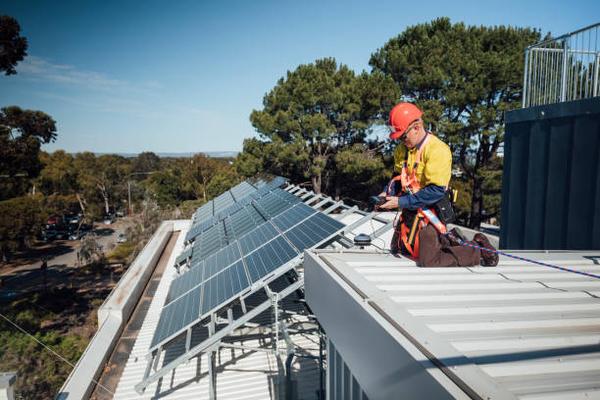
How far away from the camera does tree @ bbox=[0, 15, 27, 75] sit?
17.2 m

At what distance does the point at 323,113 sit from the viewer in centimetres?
2566

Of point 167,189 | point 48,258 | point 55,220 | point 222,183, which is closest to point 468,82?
point 222,183

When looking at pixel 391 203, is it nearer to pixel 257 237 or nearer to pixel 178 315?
pixel 178 315

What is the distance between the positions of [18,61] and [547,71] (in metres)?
21.3

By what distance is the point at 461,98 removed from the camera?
2241 cm

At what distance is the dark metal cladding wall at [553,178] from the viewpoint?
595 cm

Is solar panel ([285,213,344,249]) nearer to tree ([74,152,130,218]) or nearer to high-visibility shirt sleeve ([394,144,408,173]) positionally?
high-visibility shirt sleeve ([394,144,408,173])

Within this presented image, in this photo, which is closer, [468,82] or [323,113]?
[468,82]

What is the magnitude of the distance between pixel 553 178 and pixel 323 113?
20.0m

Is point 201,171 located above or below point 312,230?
above

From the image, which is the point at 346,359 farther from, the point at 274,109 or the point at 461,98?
the point at 274,109

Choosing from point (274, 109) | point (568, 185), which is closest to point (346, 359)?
point (568, 185)

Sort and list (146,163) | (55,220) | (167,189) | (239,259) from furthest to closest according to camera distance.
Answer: (146,163) → (167,189) → (55,220) → (239,259)

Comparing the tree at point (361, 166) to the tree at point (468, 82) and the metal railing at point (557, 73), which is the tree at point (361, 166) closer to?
the tree at point (468, 82)
